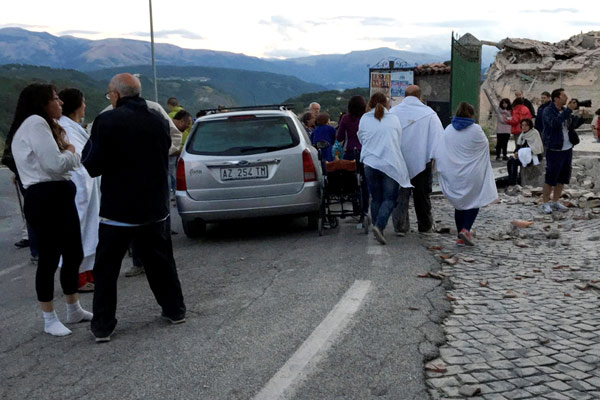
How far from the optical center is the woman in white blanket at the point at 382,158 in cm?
908

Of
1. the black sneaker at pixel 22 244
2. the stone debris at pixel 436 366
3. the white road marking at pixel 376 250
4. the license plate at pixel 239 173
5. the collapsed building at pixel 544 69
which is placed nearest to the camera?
the stone debris at pixel 436 366

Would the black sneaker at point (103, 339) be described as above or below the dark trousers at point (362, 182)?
below

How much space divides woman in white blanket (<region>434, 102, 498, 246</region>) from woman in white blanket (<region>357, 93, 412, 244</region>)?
57 cm

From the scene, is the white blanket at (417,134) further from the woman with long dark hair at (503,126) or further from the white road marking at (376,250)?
the woman with long dark hair at (503,126)

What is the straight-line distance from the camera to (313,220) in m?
9.99

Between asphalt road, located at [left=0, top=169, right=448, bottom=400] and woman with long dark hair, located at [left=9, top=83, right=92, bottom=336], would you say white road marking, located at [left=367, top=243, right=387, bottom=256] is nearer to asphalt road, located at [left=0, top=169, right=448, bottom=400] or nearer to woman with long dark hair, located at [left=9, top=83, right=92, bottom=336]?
asphalt road, located at [left=0, top=169, right=448, bottom=400]

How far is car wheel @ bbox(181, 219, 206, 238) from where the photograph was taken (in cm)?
981

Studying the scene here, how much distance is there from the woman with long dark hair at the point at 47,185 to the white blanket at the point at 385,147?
4.36 metres

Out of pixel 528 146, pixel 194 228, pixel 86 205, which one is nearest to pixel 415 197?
pixel 194 228

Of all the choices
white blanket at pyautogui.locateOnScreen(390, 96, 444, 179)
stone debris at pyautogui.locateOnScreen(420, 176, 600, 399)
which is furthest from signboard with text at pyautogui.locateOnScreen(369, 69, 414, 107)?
white blanket at pyautogui.locateOnScreen(390, 96, 444, 179)

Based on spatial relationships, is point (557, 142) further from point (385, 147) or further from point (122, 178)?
point (122, 178)

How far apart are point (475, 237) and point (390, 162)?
157 centimetres

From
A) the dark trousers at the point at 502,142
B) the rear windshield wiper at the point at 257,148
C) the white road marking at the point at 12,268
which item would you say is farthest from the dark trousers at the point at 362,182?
the dark trousers at the point at 502,142

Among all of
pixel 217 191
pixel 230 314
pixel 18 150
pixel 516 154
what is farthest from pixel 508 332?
pixel 516 154
